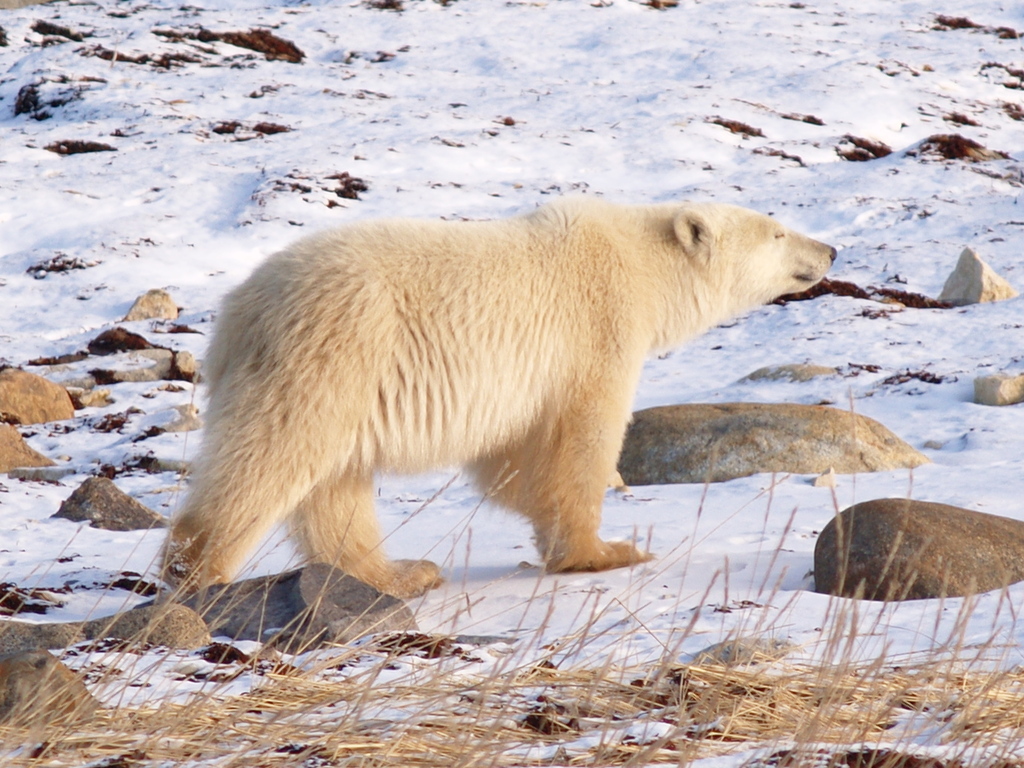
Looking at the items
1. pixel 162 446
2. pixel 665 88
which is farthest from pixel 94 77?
pixel 162 446

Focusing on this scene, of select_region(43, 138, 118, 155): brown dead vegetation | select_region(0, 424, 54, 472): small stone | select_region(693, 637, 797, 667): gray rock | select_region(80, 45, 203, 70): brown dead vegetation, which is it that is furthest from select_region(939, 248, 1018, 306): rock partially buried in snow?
select_region(80, 45, 203, 70): brown dead vegetation

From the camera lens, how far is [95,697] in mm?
2477

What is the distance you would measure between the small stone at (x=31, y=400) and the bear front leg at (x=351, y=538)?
4.68 m

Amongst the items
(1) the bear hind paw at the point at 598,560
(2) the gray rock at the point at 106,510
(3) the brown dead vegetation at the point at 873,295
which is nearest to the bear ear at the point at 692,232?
(1) the bear hind paw at the point at 598,560

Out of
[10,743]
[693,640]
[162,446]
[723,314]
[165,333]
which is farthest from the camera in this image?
[165,333]

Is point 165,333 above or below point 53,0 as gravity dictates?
below

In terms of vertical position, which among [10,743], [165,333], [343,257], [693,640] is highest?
[343,257]

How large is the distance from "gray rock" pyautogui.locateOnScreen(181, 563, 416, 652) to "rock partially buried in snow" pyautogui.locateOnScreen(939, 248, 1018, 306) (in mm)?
9215

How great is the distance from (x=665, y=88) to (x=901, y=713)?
65.9 ft

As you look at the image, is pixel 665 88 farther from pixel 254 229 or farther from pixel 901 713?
pixel 901 713

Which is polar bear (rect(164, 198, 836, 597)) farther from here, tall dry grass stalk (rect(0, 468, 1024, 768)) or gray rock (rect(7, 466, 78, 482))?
gray rock (rect(7, 466, 78, 482))

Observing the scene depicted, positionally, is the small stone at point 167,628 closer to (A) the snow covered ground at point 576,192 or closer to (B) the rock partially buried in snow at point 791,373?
(A) the snow covered ground at point 576,192

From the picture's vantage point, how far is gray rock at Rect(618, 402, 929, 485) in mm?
6477

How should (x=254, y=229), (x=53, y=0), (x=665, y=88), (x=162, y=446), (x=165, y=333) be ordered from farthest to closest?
(x=53, y=0), (x=665, y=88), (x=254, y=229), (x=165, y=333), (x=162, y=446)
